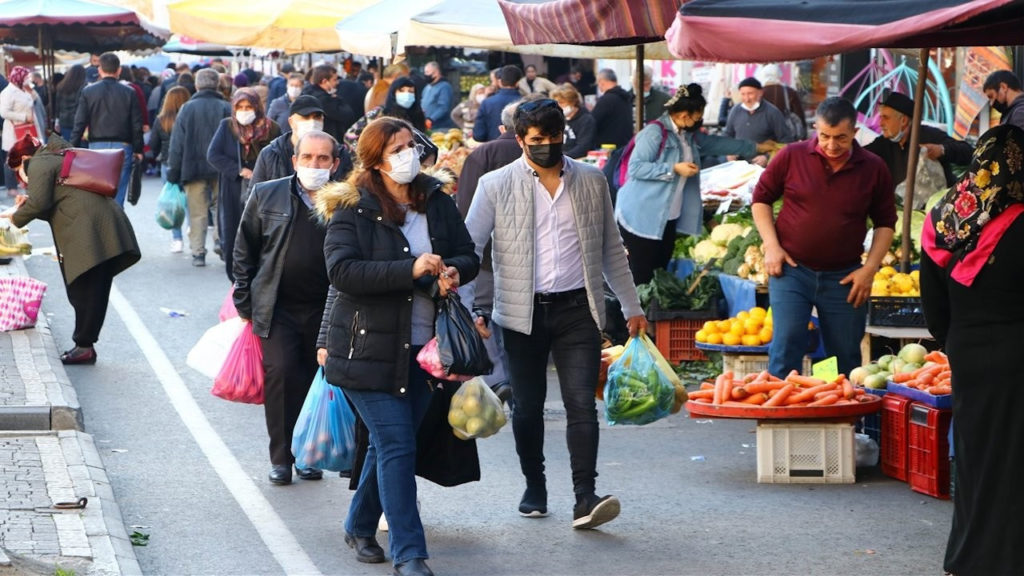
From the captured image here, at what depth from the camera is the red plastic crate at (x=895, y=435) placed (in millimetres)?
8328

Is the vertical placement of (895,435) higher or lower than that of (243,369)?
lower

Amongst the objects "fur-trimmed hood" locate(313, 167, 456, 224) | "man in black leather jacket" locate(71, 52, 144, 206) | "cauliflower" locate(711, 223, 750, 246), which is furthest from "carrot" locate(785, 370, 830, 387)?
"man in black leather jacket" locate(71, 52, 144, 206)

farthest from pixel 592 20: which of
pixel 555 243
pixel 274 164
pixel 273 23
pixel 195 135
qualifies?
pixel 273 23

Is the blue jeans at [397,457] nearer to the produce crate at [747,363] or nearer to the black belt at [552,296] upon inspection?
the black belt at [552,296]

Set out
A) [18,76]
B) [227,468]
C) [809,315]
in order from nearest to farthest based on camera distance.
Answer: [227,468], [809,315], [18,76]

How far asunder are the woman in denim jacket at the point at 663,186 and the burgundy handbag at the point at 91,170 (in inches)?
148

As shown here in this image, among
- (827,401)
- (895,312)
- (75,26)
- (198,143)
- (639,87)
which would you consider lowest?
(827,401)

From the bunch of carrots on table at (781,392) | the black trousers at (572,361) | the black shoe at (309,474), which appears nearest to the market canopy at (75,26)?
the black shoe at (309,474)

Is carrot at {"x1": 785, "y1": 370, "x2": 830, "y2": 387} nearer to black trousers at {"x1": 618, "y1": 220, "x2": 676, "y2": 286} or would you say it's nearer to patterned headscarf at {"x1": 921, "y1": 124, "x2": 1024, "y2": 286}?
patterned headscarf at {"x1": 921, "y1": 124, "x2": 1024, "y2": 286}

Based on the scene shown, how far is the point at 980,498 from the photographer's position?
19.1ft

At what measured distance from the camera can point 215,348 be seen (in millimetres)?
8344

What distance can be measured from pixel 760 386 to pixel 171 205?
1016 centimetres

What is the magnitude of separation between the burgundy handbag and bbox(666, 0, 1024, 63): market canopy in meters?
6.01

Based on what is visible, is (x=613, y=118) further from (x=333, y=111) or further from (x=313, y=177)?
(x=313, y=177)
